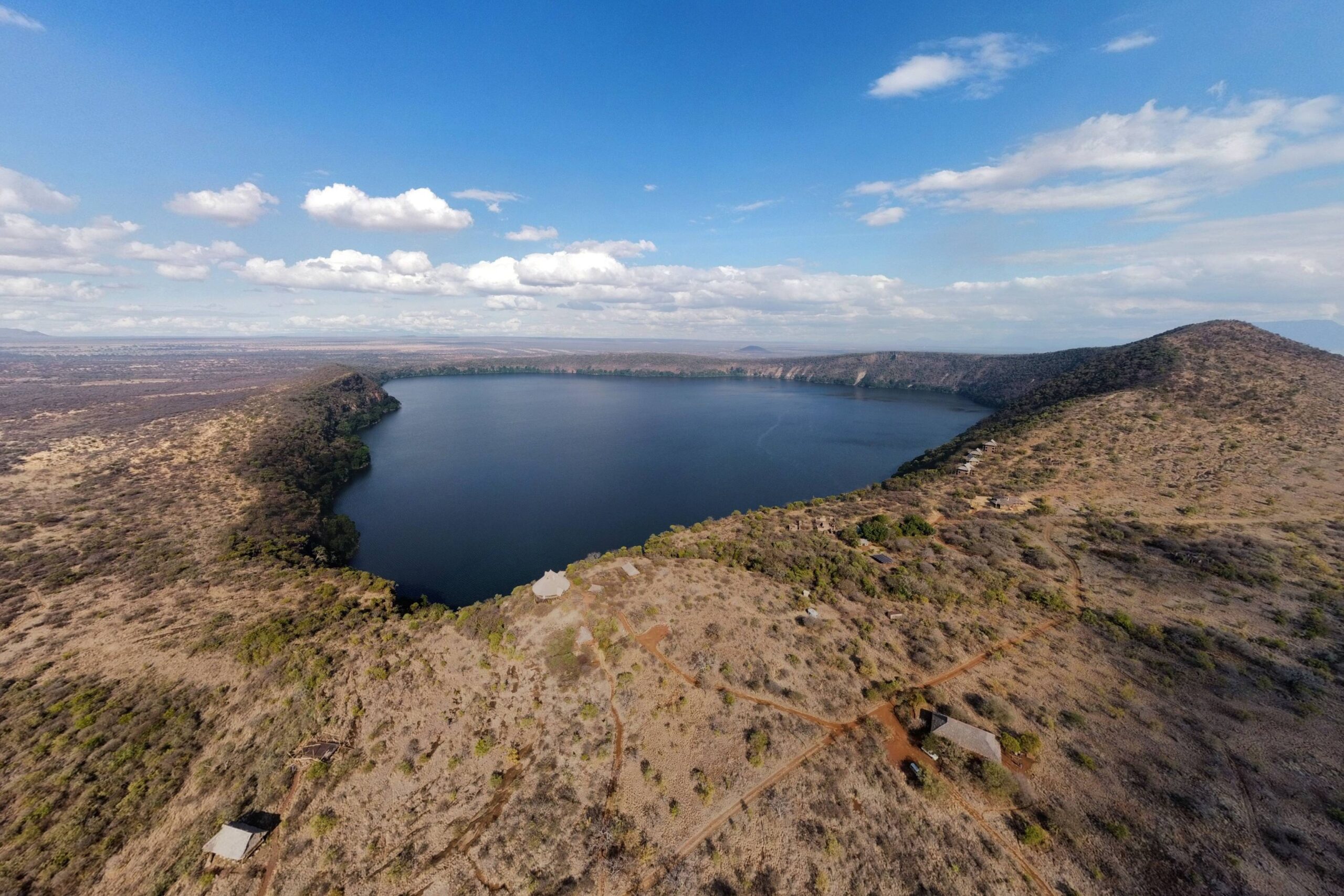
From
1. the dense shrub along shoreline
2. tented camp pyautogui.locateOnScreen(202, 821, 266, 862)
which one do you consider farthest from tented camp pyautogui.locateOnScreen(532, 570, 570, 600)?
the dense shrub along shoreline

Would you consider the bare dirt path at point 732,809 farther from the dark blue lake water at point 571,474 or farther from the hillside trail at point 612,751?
the dark blue lake water at point 571,474

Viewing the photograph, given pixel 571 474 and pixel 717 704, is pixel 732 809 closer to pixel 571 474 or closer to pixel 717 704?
pixel 717 704

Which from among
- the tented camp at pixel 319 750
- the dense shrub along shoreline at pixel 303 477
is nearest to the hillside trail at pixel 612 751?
the tented camp at pixel 319 750

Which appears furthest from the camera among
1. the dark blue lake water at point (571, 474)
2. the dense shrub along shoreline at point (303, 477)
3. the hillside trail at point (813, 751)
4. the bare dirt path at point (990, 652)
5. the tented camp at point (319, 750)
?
the dark blue lake water at point (571, 474)

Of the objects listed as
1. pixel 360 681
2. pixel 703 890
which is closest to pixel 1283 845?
pixel 703 890

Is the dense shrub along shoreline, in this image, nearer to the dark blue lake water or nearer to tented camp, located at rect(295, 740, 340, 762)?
the dark blue lake water

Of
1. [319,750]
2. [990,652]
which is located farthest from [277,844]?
[990,652]

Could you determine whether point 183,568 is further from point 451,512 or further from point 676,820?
point 676,820
